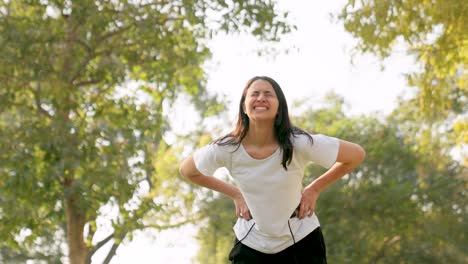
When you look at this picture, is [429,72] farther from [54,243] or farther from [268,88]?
[54,243]

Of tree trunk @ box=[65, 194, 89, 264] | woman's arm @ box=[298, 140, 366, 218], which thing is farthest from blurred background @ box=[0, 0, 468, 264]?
woman's arm @ box=[298, 140, 366, 218]

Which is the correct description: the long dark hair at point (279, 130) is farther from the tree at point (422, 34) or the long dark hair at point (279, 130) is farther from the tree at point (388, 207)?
the tree at point (388, 207)

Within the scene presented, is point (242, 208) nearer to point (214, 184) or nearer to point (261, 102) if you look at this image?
point (214, 184)

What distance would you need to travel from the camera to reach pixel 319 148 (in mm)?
3580

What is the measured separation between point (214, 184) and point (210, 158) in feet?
1.31

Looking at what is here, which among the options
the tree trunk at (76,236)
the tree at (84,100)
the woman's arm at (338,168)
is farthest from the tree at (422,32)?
the woman's arm at (338,168)

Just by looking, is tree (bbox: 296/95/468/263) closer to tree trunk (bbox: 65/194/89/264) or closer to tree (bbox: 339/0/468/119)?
tree trunk (bbox: 65/194/89/264)

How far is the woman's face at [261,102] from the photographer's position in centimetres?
359

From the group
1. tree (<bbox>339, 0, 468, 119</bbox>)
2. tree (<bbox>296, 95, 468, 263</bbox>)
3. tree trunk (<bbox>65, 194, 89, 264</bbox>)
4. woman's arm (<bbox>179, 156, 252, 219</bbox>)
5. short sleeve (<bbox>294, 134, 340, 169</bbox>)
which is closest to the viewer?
short sleeve (<bbox>294, 134, 340, 169</bbox>)

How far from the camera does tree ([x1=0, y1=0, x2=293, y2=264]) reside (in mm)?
9047

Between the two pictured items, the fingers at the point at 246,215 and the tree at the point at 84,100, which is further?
the tree at the point at 84,100

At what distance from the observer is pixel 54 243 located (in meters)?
18.9

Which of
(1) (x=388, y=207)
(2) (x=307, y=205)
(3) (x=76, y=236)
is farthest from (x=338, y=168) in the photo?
(1) (x=388, y=207)

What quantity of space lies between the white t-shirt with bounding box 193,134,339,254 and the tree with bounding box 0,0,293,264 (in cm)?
551
